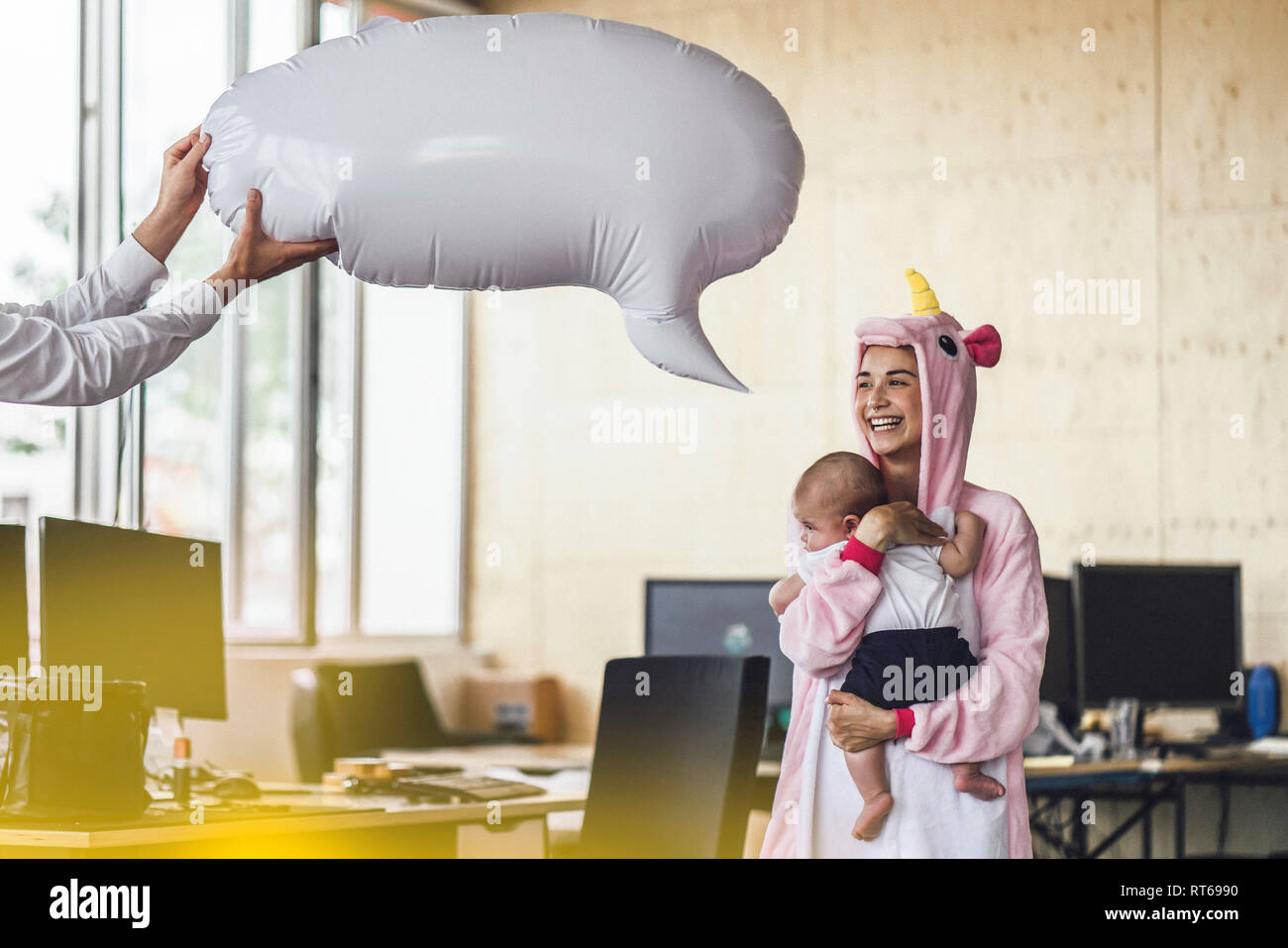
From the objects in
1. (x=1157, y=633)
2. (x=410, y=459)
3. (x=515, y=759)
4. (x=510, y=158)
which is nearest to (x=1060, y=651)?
(x=1157, y=633)

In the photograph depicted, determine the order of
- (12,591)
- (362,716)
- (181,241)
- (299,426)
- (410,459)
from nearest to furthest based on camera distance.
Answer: (12,591) → (362,716) → (181,241) → (299,426) → (410,459)

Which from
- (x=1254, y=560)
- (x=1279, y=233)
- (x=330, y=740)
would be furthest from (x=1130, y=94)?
(x=330, y=740)

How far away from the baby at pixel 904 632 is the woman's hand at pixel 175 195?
3.49ft

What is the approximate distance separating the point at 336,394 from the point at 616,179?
4762 millimetres

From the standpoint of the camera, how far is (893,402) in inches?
88.0

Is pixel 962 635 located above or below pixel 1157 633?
above

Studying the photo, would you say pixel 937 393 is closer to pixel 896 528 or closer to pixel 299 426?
pixel 896 528

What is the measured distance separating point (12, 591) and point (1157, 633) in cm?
343

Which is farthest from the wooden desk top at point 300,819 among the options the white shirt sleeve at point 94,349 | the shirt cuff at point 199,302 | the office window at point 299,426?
the office window at point 299,426

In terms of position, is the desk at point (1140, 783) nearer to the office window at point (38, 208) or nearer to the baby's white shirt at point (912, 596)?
the baby's white shirt at point (912, 596)

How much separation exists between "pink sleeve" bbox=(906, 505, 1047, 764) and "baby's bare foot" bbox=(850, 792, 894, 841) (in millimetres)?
79

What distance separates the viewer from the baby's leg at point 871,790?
214 cm

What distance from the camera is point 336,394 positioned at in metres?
6.83

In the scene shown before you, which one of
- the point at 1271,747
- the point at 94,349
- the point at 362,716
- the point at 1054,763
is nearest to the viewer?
the point at 94,349
